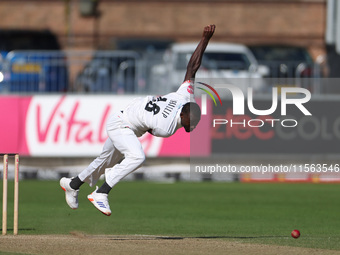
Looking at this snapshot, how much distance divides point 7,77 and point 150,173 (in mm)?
3634

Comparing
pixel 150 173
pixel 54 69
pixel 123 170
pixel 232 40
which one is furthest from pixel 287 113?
pixel 232 40

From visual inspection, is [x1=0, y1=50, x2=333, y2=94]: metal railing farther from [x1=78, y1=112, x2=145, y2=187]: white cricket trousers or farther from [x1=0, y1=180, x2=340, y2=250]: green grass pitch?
[x1=78, y1=112, x2=145, y2=187]: white cricket trousers

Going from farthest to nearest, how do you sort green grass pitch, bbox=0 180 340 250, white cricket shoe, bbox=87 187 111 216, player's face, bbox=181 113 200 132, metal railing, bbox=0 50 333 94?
metal railing, bbox=0 50 333 94, green grass pitch, bbox=0 180 340 250, player's face, bbox=181 113 200 132, white cricket shoe, bbox=87 187 111 216

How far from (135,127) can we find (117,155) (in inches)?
19.3

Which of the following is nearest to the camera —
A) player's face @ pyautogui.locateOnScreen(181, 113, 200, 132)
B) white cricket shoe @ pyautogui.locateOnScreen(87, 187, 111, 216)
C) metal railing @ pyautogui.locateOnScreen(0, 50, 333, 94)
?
white cricket shoe @ pyautogui.locateOnScreen(87, 187, 111, 216)

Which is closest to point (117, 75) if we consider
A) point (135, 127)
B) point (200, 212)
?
point (200, 212)

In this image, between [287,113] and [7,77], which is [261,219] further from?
[7,77]

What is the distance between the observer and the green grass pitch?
12.6m

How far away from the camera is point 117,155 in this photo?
11508mm

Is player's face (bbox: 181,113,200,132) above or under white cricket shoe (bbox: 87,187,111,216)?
above

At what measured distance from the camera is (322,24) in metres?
33.2

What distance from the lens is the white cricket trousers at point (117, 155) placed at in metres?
10.9

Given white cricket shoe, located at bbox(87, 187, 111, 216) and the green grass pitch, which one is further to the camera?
the green grass pitch

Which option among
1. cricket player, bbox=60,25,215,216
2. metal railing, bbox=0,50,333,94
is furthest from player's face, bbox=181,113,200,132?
metal railing, bbox=0,50,333,94
